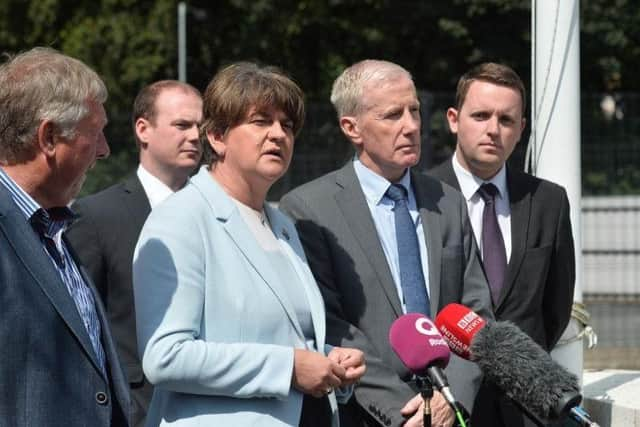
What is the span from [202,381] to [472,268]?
1.61 meters

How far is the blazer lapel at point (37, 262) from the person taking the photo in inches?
132

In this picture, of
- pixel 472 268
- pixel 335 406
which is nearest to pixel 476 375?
pixel 472 268

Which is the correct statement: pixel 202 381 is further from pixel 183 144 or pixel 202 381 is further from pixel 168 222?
pixel 183 144

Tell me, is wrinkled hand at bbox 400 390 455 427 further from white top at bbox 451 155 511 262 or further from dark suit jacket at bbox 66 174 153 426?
dark suit jacket at bbox 66 174 153 426

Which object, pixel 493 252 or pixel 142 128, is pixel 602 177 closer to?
pixel 142 128


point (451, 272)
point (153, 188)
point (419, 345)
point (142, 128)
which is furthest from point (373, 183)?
point (142, 128)

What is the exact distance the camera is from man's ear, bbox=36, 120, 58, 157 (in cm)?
349

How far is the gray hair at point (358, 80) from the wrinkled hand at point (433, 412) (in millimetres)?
1202

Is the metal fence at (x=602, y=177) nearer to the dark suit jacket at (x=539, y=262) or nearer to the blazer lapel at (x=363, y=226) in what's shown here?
the dark suit jacket at (x=539, y=262)

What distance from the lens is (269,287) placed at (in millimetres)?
4059

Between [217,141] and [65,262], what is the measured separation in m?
0.86

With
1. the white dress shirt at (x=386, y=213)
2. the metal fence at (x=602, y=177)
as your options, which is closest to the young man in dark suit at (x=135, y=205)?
the white dress shirt at (x=386, y=213)

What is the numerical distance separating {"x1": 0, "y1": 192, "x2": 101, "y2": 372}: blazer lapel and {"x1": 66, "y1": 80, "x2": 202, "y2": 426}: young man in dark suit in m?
1.86

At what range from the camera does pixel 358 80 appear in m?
5.13
